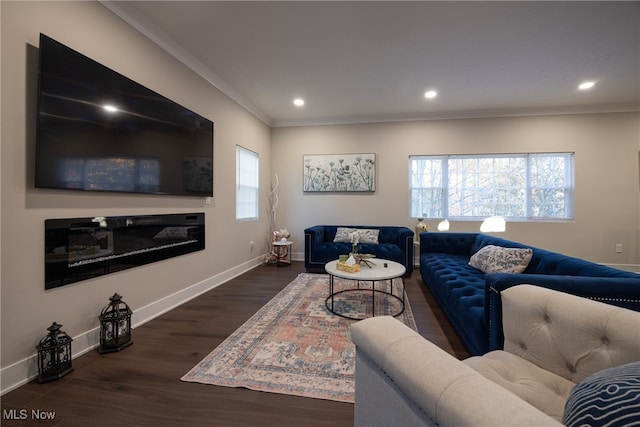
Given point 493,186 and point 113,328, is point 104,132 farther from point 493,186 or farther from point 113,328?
point 493,186

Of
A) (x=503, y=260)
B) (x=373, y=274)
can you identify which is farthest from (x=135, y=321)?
(x=503, y=260)

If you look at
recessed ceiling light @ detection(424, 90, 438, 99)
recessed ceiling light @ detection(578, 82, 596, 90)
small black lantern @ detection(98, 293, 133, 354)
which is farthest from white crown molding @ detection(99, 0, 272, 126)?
recessed ceiling light @ detection(578, 82, 596, 90)

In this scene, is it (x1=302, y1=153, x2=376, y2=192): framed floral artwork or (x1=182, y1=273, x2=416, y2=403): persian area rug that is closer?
(x1=182, y1=273, x2=416, y2=403): persian area rug

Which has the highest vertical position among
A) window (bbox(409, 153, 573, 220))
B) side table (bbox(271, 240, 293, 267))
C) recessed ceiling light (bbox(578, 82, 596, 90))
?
recessed ceiling light (bbox(578, 82, 596, 90))

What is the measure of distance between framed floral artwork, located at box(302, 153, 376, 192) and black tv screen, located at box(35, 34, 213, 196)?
8.44 ft

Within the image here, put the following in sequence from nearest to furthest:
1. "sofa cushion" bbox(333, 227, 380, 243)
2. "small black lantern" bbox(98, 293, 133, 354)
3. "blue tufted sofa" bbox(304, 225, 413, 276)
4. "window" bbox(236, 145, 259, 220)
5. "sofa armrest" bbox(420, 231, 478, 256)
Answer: "small black lantern" bbox(98, 293, 133, 354)
"sofa armrest" bbox(420, 231, 478, 256)
"blue tufted sofa" bbox(304, 225, 413, 276)
"window" bbox(236, 145, 259, 220)
"sofa cushion" bbox(333, 227, 380, 243)

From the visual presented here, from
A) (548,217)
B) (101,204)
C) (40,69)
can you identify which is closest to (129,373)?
(101,204)

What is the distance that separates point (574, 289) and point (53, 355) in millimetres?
3133

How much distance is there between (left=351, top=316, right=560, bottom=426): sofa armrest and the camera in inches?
20.0

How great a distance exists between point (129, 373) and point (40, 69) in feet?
6.70

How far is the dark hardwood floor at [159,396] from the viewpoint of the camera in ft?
4.48

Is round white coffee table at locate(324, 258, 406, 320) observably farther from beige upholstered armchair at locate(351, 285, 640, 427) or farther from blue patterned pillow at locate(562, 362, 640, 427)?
blue patterned pillow at locate(562, 362, 640, 427)

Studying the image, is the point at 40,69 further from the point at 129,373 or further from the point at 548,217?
the point at 548,217

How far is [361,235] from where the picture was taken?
4512 millimetres
